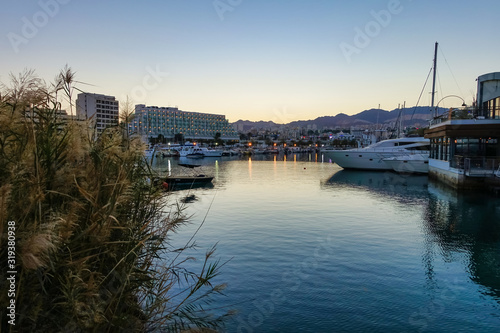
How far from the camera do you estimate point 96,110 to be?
17.3 ft

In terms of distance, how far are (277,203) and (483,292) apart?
13.3 meters

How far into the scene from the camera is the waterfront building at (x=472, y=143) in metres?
22.8

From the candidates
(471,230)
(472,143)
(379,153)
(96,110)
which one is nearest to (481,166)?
(472,143)

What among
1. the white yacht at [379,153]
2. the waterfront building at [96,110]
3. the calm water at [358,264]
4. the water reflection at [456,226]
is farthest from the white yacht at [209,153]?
the waterfront building at [96,110]

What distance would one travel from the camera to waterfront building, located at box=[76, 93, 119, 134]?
4605 millimetres

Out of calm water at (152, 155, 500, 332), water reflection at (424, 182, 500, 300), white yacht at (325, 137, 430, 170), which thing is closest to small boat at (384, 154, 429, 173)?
white yacht at (325, 137, 430, 170)

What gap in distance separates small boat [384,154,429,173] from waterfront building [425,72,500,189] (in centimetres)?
587

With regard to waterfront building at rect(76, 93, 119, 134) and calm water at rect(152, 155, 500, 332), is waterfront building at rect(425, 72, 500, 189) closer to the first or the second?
calm water at rect(152, 155, 500, 332)

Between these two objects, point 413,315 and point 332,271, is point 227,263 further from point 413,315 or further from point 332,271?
point 413,315

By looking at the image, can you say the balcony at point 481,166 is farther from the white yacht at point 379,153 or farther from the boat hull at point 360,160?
the boat hull at point 360,160

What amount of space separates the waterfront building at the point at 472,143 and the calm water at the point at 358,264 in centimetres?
231

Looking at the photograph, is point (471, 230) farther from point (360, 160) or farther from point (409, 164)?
A: point (360, 160)

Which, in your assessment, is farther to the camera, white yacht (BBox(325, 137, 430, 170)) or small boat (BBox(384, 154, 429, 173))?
white yacht (BBox(325, 137, 430, 170))

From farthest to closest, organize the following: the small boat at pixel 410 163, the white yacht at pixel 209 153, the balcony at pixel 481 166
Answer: the white yacht at pixel 209 153
the small boat at pixel 410 163
the balcony at pixel 481 166
